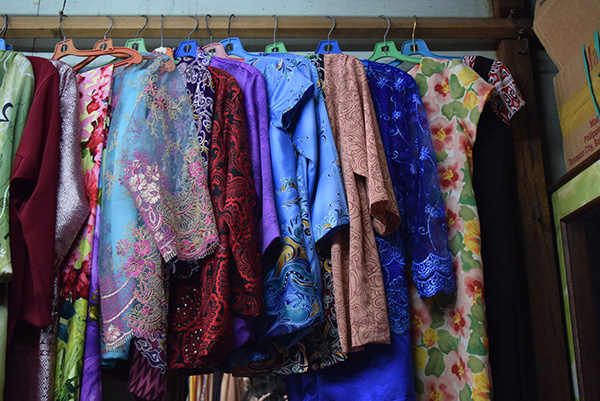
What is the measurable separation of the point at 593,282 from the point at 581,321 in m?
0.10

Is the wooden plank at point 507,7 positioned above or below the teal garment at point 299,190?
above

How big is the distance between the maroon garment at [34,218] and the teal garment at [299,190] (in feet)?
1.33

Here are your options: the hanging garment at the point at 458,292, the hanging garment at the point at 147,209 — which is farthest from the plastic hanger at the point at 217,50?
the hanging garment at the point at 458,292

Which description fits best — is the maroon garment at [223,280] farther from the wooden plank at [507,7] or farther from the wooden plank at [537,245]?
the wooden plank at [507,7]

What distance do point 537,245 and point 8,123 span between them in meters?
1.24

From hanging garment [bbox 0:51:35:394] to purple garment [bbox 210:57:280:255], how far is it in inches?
17.4

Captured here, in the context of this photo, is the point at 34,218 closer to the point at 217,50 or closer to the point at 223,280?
the point at 223,280

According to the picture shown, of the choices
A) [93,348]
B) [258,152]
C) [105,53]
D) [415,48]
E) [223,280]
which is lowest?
[93,348]

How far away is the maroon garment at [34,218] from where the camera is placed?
114cm

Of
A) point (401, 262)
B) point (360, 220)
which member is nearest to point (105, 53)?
point (360, 220)

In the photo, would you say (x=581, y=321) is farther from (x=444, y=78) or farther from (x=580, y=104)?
(x=444, y=78)

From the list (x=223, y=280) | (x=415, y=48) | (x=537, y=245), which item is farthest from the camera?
(x=415, y=48)

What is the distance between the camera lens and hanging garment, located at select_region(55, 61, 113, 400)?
1160mm

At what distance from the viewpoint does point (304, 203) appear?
1318 millimetres
